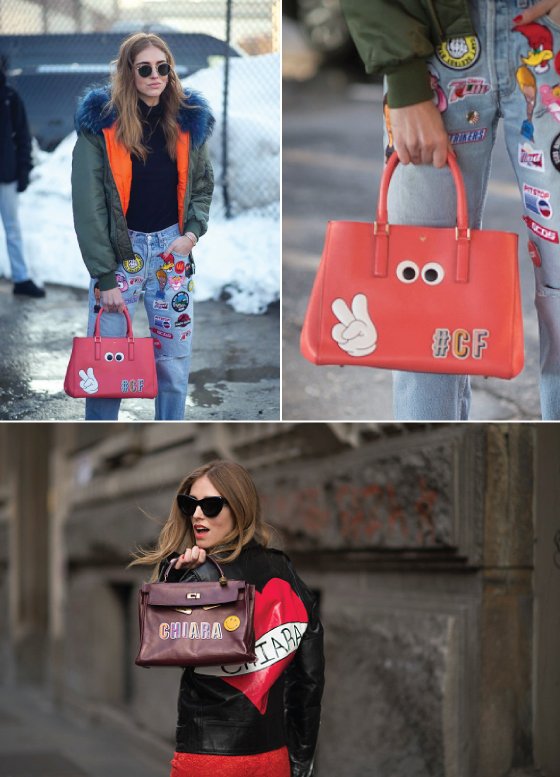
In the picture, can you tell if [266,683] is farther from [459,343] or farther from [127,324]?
[127,324]

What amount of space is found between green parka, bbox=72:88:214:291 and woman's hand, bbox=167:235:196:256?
0.04 metres

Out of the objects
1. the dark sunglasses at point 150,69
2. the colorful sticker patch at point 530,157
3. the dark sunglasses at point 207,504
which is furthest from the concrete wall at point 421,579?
the dark sunglasses at point 150,69

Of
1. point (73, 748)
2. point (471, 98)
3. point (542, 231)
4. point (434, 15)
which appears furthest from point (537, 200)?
point (73, 748)

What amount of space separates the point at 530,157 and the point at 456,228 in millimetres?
333

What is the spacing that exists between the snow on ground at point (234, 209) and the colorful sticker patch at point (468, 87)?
2.86ft

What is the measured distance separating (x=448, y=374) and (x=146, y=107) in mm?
1523

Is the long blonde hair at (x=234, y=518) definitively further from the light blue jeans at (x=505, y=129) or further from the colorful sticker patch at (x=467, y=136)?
the colorful sticker patch at (x=467, y=136)

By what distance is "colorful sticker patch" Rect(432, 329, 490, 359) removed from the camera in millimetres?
4000

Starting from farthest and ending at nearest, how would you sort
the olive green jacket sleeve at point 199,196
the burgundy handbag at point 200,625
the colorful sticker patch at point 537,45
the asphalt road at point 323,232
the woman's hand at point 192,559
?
the asphalt road at point 323,232, the olive green jacket sleeve at point 199,196, the colorful sticker patch at point 537,45, the woman's hand at point 192,559, the burgundy handbag at point 200,625

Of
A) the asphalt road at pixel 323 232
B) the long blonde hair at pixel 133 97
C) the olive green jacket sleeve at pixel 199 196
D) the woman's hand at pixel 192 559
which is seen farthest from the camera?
the asphalt road at pixel 323 232

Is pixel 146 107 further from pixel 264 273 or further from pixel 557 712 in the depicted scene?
pixel 557 712

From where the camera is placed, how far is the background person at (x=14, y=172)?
15.2 ft

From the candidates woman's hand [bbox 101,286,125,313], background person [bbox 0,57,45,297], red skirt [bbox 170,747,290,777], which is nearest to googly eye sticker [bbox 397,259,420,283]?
woman's hand [bbox 101,286,125,313]

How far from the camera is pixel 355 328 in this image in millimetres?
4043
